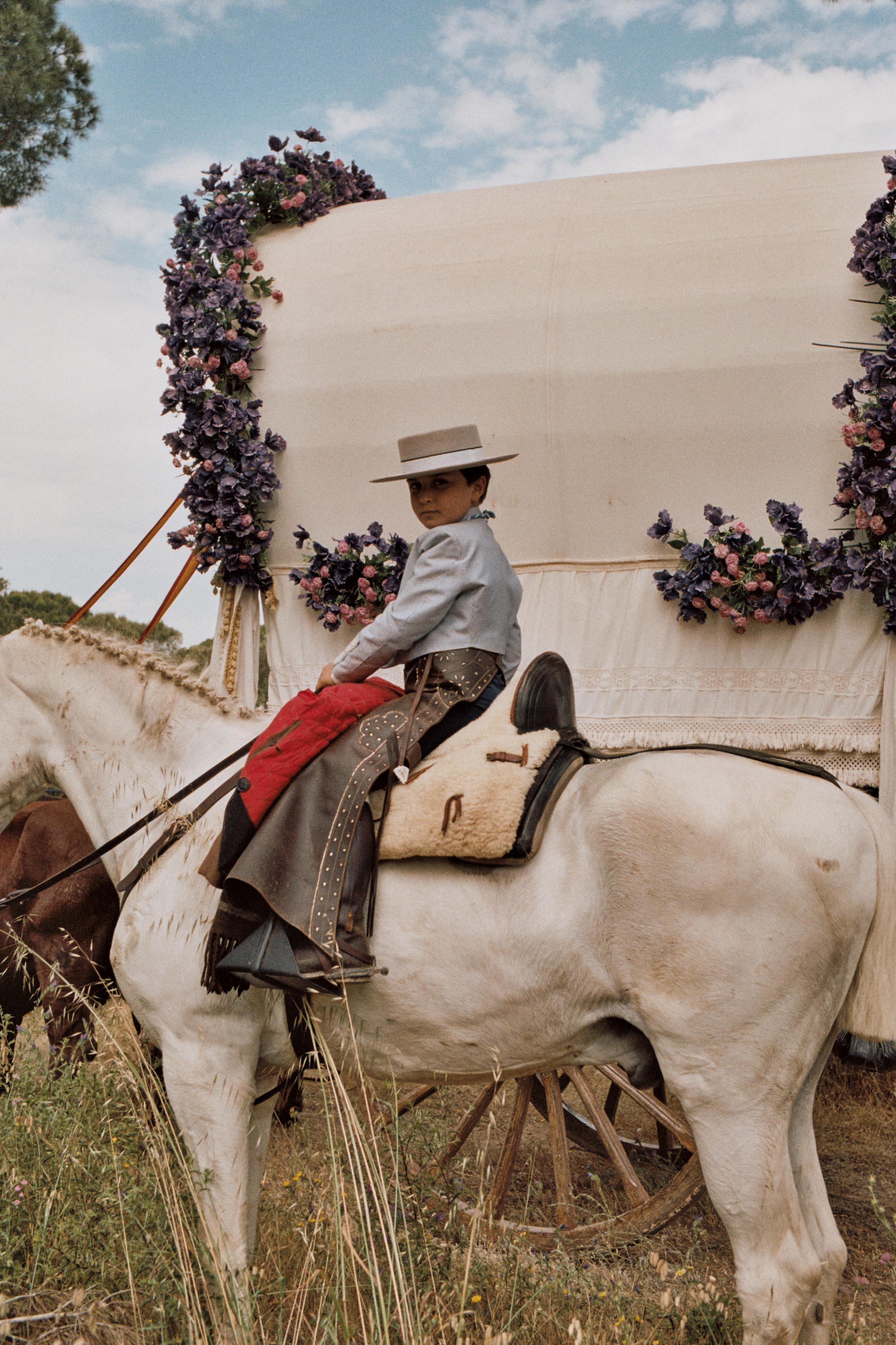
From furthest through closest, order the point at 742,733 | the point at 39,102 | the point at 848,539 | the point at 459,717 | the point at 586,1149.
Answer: the point at 39,102 < the point at 742,733 < the point at 848,539 < the point at 586,1149 < the point at 459,717

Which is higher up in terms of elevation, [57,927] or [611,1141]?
[57,927]

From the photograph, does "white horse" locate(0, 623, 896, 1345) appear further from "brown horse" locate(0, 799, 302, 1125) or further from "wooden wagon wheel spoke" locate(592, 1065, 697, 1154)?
"wooden wagon wheel spoke" locate(592, 1065, 697, 1154)

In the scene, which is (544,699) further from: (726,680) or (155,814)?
(726,680)

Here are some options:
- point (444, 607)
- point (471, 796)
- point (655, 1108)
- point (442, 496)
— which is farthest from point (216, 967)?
point (655, 1108)

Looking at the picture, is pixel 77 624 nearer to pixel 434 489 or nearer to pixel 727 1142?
pixel 434 489

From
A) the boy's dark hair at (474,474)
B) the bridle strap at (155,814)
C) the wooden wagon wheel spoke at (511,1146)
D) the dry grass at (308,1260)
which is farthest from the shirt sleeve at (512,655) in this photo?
the wooden wagon wheel spoke at (511,1146)

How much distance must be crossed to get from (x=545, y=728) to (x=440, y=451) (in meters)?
1.03

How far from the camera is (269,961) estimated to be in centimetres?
295

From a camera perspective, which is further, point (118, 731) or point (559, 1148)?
point (559, 1148)

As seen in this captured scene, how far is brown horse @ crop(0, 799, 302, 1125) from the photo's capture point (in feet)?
14.5

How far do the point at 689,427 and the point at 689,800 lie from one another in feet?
9.91

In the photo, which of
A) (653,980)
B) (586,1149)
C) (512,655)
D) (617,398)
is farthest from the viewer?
(617,398)

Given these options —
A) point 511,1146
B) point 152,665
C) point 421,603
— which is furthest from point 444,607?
point 511,1146

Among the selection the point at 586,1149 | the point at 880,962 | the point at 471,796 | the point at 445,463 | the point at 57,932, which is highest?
the point at 445,463
